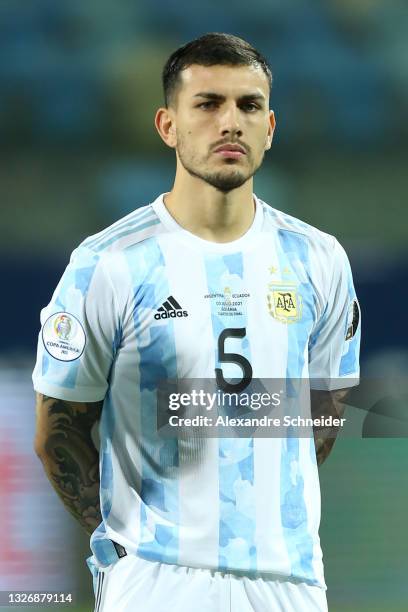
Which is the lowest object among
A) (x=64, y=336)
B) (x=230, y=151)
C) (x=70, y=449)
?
(x=70, y=449)

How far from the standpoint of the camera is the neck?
2244 mm

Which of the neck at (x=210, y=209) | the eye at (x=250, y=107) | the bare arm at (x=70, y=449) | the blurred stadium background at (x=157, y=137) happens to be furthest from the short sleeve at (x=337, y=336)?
the blurred stadium background at (x=157, y=137)

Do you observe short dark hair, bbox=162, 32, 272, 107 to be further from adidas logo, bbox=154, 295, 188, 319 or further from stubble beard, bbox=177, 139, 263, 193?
adidas logo, bbox=154, 295, 188, 319

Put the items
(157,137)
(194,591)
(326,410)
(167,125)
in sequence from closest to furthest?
(194,591) < (167,125) < (326,410) < (157,137)

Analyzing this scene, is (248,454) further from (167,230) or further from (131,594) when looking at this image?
(167,230)

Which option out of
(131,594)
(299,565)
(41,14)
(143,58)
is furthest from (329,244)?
(41,14)

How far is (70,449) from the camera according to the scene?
7.68ft

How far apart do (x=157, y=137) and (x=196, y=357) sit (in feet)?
9.04

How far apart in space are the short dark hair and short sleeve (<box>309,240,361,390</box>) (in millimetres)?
445

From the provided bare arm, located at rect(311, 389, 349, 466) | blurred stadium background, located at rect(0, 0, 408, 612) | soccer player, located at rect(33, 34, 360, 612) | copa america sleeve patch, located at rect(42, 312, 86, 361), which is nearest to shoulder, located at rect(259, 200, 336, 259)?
soccer player, located at rect(33, 34, 360, 612)

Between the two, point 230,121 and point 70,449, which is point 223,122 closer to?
point 230,121

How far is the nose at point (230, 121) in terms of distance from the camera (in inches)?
86.0

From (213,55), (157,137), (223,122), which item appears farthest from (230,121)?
(157,137)

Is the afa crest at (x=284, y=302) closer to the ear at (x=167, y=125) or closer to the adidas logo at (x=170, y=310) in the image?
the adidas logo at (x=170, y=310)
